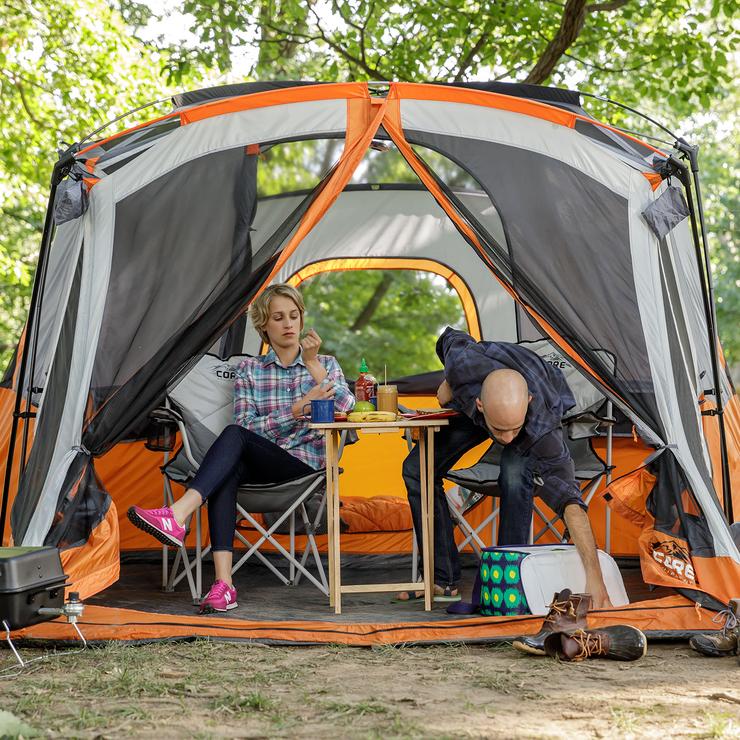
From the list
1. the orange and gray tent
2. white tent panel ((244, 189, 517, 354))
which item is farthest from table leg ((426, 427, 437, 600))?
white tent panel ((244, 189, 517, 354))

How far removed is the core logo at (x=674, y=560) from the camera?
3.04 metres

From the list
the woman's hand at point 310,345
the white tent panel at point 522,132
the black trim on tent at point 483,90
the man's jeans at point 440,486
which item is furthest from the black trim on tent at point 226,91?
the man's jeans at point 440,486

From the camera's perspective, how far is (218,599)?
11.0 feet

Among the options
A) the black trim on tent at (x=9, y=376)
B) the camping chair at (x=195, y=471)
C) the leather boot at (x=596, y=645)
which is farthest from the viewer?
the black trim on tent at (x=9, y=376)

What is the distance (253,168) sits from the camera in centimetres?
352

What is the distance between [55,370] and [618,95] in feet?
22.9

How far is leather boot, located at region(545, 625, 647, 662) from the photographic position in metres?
2.71

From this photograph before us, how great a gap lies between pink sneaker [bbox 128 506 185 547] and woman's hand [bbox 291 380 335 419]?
0.69m

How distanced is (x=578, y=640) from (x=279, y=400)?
1.63 m

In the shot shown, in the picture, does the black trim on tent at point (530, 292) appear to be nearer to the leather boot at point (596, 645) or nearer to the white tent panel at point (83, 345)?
the leather boot at point (596, 645)

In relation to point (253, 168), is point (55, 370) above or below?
below

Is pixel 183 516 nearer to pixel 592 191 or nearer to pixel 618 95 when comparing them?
pixel 592 191

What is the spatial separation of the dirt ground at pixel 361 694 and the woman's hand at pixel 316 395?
1070 mm

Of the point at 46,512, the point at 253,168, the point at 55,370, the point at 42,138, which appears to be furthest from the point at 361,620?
the point at 42,138
